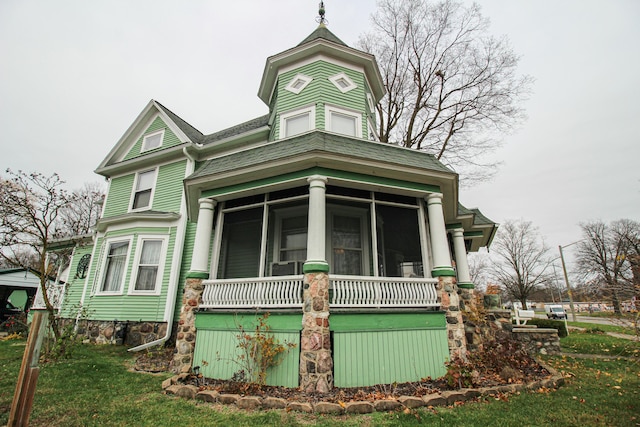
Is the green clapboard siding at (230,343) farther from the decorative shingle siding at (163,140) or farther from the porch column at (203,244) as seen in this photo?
the decorative shingle siding at (163,140)

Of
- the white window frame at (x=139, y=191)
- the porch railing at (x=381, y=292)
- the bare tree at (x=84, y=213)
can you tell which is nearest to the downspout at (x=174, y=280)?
the white window frame at (x=139, y=191)

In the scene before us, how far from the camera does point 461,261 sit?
844 centimetres

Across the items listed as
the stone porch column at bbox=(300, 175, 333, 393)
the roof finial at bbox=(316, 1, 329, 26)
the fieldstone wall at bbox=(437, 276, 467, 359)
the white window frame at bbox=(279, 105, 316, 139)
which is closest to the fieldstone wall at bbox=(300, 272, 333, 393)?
the stone porch column at bbox=(300, 175, 333, 393)

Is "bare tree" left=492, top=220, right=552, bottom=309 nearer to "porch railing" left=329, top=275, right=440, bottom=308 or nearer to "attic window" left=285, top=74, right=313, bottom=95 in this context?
"porch railing" left=329, top=275, right=440, bottom=308

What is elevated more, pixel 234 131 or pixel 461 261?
pixel 234 131

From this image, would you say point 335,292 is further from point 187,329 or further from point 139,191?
point 139,191

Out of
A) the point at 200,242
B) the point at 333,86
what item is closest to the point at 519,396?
the point at 200,242

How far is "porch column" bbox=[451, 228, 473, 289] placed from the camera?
7705 millimetres

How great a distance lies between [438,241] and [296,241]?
3.75 meters

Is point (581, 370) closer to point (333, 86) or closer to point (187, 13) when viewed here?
point (333, 86)

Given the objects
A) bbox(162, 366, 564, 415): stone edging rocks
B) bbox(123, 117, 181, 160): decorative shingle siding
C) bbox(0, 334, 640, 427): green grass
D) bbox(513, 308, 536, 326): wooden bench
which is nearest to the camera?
bbox(0, 334, 640, 427): green grass

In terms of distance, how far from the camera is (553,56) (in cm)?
1238

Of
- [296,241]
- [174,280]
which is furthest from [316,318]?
[174,280]

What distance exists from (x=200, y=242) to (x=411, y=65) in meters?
14.6
